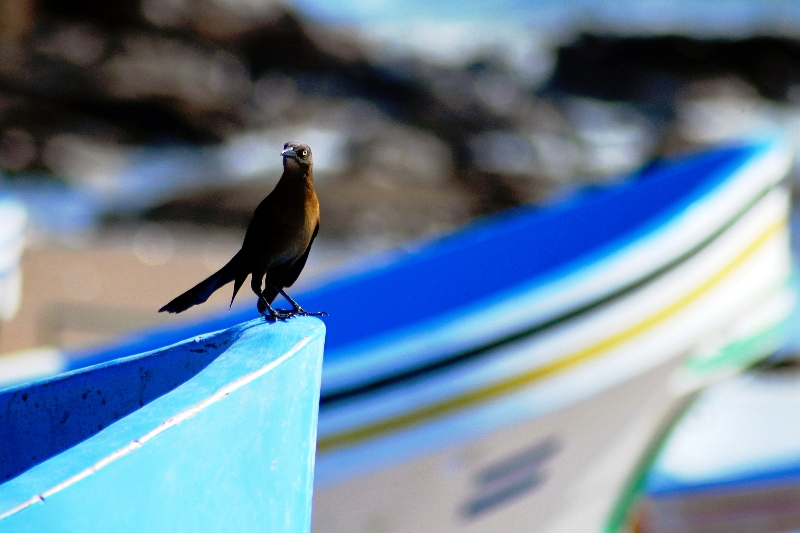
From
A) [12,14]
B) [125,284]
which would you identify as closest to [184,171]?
[12,14]

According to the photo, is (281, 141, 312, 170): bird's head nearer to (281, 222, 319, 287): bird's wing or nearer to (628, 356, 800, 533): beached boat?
(281, 222, 319, 287): bird's wing

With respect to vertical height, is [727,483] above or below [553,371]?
below

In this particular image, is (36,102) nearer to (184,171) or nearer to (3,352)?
(184,171)

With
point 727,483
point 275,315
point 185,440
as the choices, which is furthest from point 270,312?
point 727,483

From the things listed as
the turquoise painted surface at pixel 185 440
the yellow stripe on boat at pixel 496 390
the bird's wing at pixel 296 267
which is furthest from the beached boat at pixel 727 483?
the turquoise painted surface at pixel 185 440

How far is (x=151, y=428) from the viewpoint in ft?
3.01

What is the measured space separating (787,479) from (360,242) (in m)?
5.28

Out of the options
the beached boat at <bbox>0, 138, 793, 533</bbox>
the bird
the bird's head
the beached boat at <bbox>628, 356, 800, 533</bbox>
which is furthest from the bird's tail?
the beached boat at <bbox>628, 356, 800, 533</bbox>

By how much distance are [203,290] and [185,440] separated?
0.36m

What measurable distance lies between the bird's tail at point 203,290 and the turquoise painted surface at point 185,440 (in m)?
0.10

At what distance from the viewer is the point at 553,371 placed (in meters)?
2.71

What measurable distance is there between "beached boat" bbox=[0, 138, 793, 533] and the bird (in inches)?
53.9

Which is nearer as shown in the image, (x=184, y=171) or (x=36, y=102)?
(x=184, y=171)

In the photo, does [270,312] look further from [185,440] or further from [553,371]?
[553,371]
